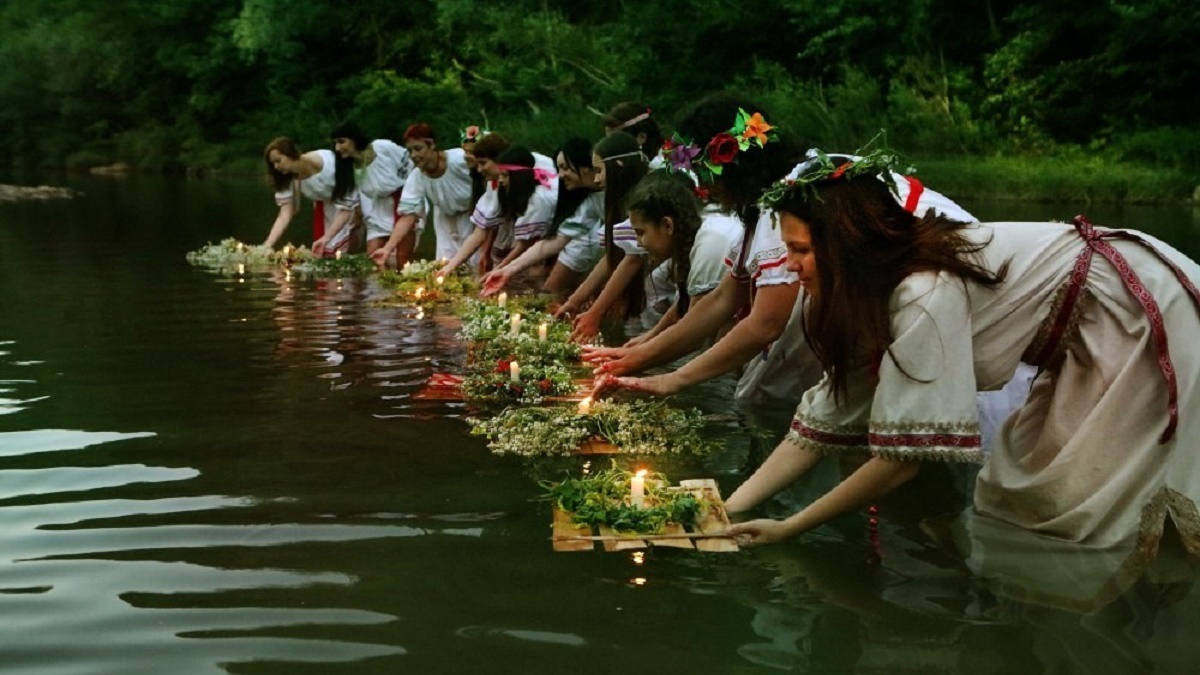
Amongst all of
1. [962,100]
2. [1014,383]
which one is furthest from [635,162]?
[962,100]

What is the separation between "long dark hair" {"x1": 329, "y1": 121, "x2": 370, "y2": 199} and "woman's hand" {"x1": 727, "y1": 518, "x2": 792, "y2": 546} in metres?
10.5

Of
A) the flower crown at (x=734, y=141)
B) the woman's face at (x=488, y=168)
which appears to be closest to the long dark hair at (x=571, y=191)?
the woman's face at (x=488, y=168)

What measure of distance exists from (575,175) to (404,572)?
6.33 meters

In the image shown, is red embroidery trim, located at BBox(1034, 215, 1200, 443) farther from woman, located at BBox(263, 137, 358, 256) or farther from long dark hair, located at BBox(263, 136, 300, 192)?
woman, located at BBox(263, 137, 358, 256)

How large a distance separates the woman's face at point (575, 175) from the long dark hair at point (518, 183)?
46.2 inches

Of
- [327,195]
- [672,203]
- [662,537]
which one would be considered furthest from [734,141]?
[327,195]

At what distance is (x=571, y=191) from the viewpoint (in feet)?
36.8

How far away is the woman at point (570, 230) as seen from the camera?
10.8 m

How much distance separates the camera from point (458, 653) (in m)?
4.11

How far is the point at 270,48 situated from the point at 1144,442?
139 feet

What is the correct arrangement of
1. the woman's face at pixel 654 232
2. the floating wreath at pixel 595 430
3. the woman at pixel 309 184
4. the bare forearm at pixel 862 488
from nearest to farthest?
1. the bare forearm at pixel 862 488
2. the floating wreath at pixel 595 430
3. the woman's face at pixel 654 232
4. the woman at pixel 309 184

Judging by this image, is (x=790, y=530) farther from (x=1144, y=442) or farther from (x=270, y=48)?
(x=270, y=48)

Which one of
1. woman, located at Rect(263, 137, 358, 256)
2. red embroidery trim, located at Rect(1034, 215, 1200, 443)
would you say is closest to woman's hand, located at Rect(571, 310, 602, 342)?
red embroidery trim, located at Rect(1034, 215, 1200, 443)

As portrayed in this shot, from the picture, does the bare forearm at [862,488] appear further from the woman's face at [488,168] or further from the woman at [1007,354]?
the woman's face at [488,168]
